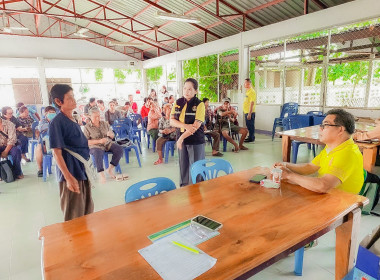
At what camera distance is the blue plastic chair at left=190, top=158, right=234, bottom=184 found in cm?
199

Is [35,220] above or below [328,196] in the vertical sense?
below

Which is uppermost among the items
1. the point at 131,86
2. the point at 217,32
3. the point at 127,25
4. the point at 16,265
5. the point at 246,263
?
the point at 127,25

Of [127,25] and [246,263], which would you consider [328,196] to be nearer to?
[246,263]

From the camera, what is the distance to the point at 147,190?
1579mm

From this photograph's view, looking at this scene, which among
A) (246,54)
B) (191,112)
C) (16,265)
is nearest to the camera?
(16,265)

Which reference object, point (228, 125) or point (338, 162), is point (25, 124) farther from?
point (338, 162)

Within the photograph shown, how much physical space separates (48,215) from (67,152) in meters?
1.42

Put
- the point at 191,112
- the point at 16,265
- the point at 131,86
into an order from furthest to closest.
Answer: the point at 131,86, the point at 191,112, the point at 16,265

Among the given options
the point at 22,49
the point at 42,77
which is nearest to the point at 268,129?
the point at 42,77

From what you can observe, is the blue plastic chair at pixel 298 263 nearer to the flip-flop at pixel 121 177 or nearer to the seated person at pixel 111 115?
the flip-flop at pixel 121 177

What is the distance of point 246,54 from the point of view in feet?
23.3

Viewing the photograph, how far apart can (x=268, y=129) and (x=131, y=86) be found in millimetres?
8285

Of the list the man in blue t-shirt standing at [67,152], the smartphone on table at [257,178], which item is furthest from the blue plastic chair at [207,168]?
the man in blue t-shirt standing at [67,152]

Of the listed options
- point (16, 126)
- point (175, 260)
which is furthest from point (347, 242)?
point (16, 126)
